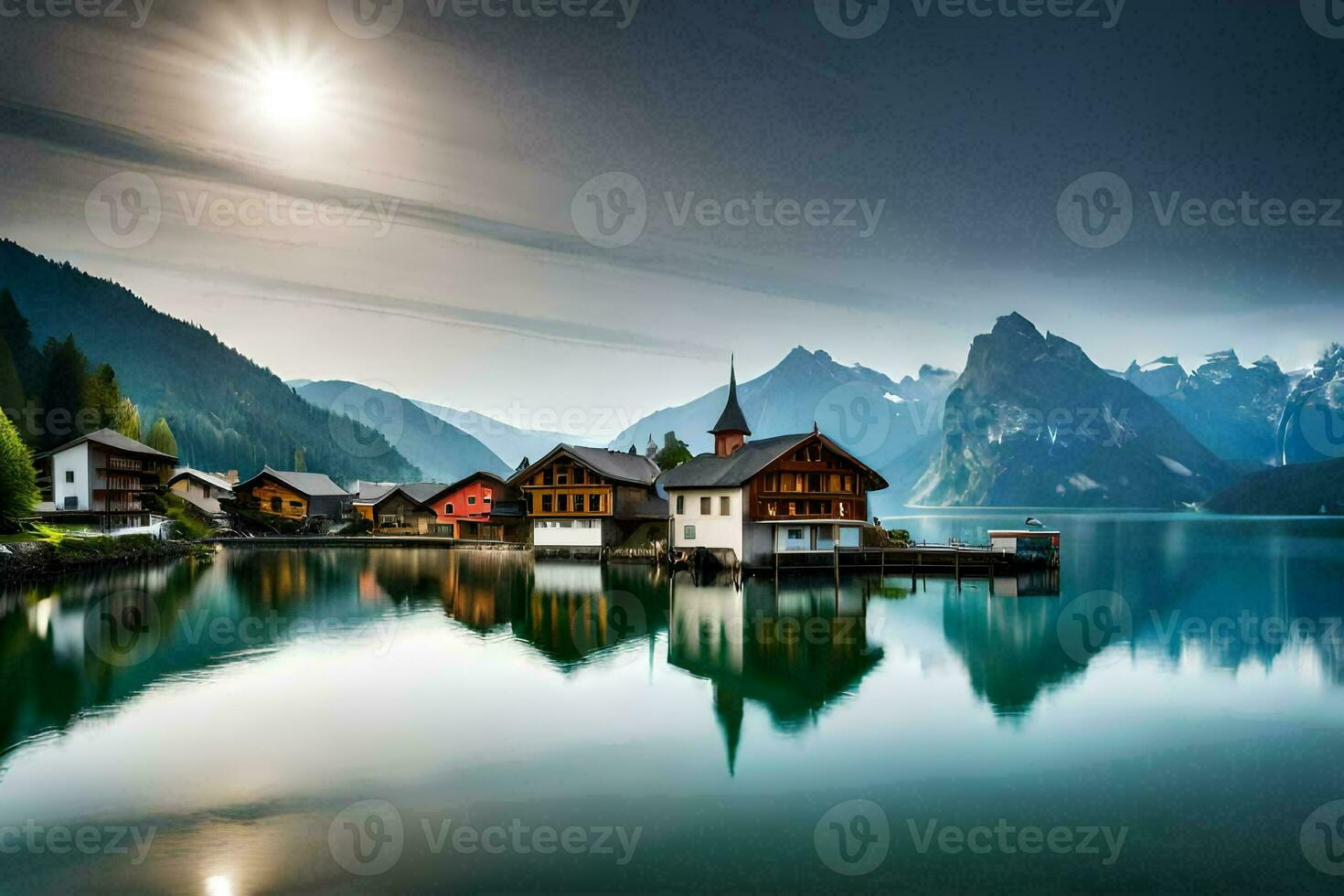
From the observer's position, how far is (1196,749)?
1739 cm

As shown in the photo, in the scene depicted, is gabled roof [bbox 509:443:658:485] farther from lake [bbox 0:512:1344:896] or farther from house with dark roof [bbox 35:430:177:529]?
house with dark roof [bbox 35:430:177:529]

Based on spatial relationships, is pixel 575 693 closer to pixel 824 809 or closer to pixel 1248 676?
pixel 824 809

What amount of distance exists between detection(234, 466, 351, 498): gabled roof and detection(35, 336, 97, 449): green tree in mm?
14941

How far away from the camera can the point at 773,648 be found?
27.0 metres

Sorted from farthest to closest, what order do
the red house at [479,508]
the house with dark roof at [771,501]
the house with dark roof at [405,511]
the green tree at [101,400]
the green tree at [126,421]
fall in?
1. the green tree at [126,421]
2. the house with dark roof at [405,511]
3. the green tree at [101,400]
4. the red house at [479,508]
5. the house with dark roof at [771,501]

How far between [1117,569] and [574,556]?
38.5m

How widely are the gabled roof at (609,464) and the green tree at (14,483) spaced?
2937 cm

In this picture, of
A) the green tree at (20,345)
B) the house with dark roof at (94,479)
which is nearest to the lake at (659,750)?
the house with dark roof at (94,479)

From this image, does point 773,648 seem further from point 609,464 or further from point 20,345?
point 20,345

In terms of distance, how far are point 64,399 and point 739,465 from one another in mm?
63779

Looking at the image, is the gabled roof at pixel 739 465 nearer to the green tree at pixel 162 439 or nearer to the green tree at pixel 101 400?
the green tree at pixel 101 400

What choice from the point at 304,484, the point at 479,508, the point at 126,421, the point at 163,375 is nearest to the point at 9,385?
the point at 126,421

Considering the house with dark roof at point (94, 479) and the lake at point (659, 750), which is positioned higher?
the house with dark roof at point (94, 479)

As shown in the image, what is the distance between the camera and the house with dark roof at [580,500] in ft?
196
